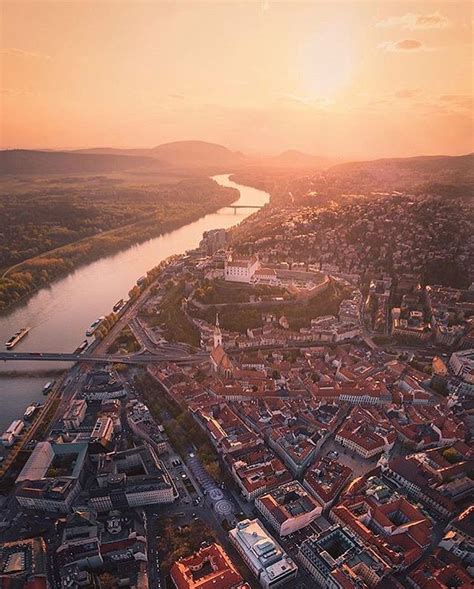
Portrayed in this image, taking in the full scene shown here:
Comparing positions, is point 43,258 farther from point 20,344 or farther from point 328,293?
point 328,293

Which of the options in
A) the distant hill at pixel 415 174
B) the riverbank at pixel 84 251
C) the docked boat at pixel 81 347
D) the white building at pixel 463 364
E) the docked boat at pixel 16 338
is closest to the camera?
the white building at pixel 463 364

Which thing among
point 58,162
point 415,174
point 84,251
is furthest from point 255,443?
point 58,162

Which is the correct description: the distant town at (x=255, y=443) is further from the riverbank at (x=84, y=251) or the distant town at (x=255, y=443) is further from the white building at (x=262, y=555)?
the riverbank at (x=84, y=251)

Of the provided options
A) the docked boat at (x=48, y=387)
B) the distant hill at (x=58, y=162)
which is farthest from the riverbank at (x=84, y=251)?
the distant hill at (x=58, y=162)

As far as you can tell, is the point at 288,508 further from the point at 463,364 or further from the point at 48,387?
the point at 48,387

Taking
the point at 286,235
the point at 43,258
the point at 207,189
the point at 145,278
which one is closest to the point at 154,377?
the point at 145,278
